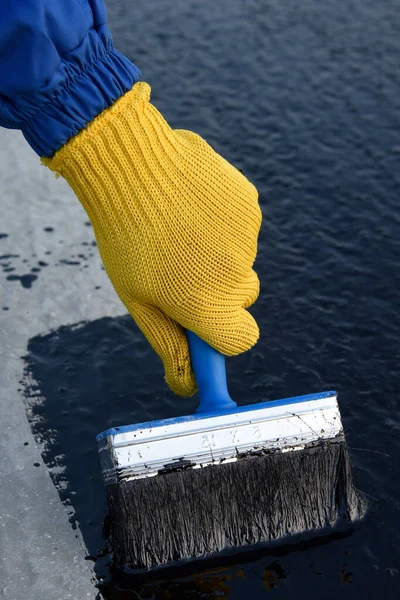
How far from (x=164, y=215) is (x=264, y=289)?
2362mm

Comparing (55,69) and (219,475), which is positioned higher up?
(55,69)

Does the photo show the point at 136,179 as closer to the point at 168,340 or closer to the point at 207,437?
the point at 168,340

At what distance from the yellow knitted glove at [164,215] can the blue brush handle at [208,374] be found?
0.09m

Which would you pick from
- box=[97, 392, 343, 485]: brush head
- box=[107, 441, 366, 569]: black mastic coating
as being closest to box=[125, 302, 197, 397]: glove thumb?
box=[97, 392, 343, 485]: brush head

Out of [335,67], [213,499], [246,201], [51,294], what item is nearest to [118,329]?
[51,294]

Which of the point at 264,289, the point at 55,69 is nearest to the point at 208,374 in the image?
the point at 55,69

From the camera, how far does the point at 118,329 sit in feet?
16.8

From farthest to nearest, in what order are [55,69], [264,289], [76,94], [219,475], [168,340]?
[264,289]
[219,475]
[168,340]
[76,94]
[55,69]

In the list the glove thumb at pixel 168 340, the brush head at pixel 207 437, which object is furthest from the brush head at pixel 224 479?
the glove thumb at pixel 168 340

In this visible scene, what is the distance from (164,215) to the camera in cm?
300

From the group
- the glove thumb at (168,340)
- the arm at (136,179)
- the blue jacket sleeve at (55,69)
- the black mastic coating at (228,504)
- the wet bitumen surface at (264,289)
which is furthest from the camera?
the wet bitumen surface at (264,289)

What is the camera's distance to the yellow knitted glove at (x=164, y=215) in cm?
292

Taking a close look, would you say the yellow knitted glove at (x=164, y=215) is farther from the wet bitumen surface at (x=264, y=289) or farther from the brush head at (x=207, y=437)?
the wet bitumen surface at (x=264, y=289)

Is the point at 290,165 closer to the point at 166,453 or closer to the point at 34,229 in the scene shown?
the point at 34,229
